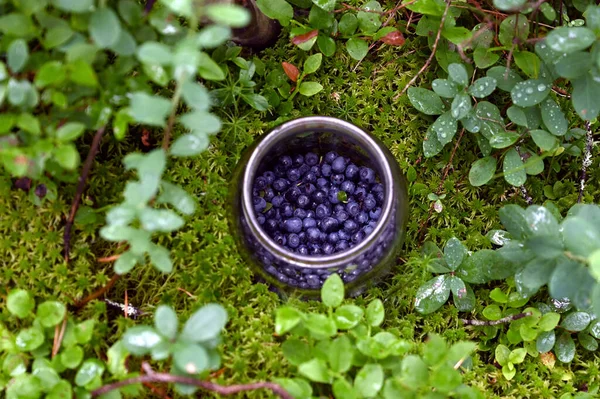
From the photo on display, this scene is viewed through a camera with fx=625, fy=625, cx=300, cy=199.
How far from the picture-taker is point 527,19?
6.23 feet

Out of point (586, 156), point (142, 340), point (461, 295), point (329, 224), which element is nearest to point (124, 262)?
point (142, 340)

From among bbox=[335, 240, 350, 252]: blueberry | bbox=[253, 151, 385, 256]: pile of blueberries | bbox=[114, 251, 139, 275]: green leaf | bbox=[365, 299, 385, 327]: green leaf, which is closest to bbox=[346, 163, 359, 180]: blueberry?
bbox=[253, 151, 385, 256]: pile of blueberries

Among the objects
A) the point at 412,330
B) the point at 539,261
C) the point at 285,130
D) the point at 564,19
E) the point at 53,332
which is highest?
the point at 564,19

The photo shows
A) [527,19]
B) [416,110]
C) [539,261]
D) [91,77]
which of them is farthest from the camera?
[416,110]

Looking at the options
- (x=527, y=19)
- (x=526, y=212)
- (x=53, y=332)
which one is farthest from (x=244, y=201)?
(x=527, y=19)

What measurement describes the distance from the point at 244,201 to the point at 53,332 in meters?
0.60

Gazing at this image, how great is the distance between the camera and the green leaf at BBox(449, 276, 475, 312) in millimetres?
1900

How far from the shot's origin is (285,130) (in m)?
1.78

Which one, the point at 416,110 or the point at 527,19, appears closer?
the point at 527,19

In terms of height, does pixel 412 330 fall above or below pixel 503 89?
below

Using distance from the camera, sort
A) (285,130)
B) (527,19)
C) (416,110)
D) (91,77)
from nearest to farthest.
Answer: (91,77)
(285,130)
(527,19)
(416,110)

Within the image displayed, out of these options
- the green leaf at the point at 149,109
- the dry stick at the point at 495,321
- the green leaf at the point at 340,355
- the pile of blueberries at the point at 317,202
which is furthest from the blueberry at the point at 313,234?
the green leaf at the point at 149,109

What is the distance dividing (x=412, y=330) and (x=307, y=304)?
12.9 inches

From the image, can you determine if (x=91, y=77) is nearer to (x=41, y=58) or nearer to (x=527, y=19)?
(x=41, y=58)
